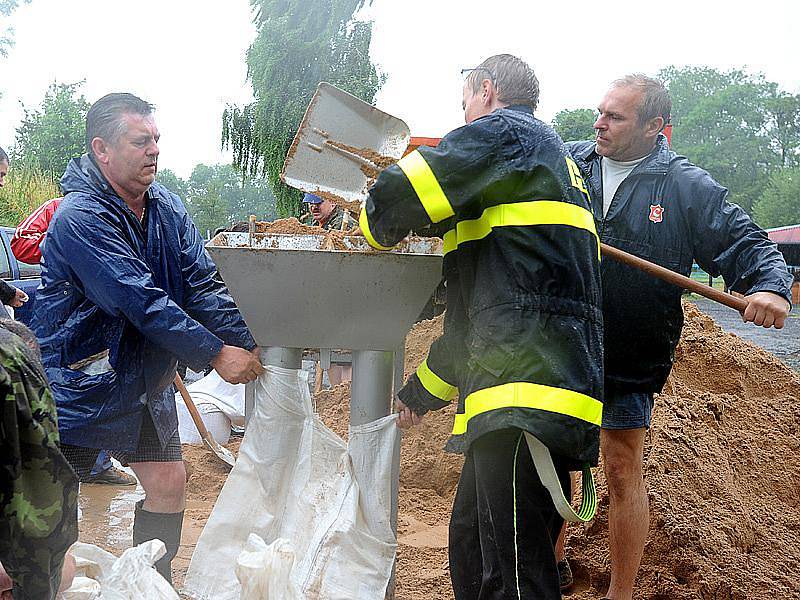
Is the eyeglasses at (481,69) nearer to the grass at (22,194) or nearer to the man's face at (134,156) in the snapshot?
the man's face at (134,156)

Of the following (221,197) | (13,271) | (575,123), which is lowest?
(13,271)

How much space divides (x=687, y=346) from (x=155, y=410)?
11.9ft

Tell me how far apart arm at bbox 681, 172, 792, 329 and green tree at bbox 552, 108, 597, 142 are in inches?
1458

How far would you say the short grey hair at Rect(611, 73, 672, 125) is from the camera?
9.65 ft

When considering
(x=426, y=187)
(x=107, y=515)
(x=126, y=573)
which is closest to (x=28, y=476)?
(x=426, y=187)

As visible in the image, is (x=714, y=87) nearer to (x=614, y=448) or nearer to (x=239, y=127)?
(x=239, y=127)

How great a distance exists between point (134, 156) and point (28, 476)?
1595mm

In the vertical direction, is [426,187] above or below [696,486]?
above

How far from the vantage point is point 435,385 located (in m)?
2.47

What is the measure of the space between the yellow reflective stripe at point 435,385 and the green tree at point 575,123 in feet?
124

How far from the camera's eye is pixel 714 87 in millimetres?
57250

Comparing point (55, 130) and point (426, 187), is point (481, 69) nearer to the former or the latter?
point (426, 187)

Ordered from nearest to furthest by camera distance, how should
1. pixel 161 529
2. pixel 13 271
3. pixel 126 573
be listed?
pixel 126 573
pixel 161 529
pixel 13 271

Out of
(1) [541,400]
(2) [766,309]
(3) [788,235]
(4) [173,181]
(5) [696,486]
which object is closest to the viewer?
(1) [541,400]
